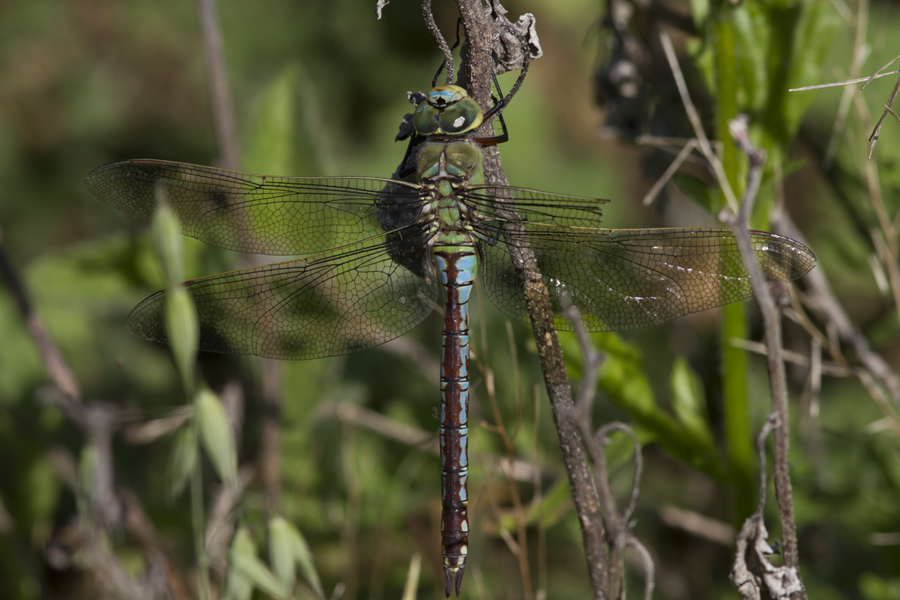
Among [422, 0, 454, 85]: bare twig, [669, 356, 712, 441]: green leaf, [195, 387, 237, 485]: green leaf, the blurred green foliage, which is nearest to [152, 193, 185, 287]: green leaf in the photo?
[195, 387, 237, 485]: green leaf

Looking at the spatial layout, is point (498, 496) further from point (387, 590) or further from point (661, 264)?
point (661, 264)

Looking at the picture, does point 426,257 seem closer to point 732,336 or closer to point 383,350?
point 732,336

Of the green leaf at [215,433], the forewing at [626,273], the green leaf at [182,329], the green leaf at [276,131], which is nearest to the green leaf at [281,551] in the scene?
the green leaf at [215,433]

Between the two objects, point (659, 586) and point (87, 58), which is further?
point (87, 58)

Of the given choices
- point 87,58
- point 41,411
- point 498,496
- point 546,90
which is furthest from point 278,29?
point 498,496

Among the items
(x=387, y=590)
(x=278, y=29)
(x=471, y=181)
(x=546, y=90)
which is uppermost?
(x=278, y=29)

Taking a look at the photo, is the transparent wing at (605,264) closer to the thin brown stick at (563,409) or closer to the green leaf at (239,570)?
the thin brown stick at (563,409)
